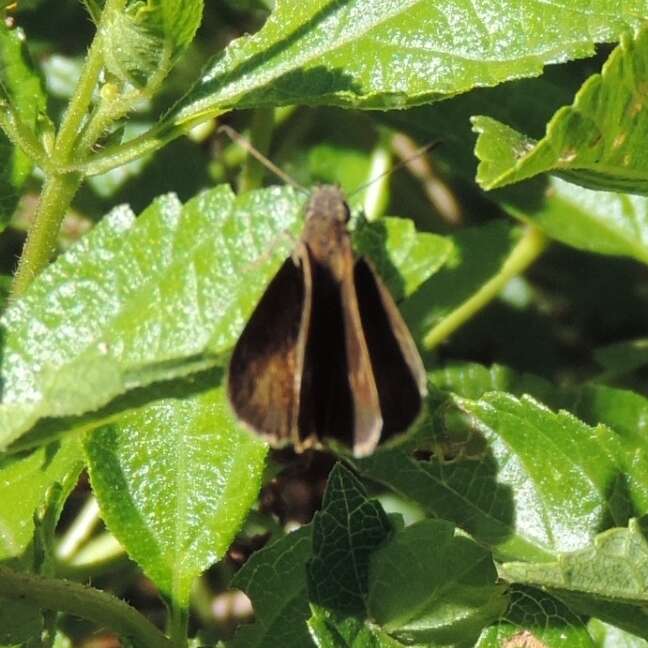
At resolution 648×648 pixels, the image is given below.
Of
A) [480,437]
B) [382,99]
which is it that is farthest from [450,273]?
[382,99]

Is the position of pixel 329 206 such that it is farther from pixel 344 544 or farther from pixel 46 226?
pixel 344 544

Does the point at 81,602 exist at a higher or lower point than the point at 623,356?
higher

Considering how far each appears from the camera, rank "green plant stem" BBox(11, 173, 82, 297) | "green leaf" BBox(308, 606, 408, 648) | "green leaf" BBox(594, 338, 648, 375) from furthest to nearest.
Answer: "green leaf" BBox(594, 338, 648, 375) < "green plant stem" BBox(11, 173, 82, 297) < "green leaf" BBox(308, 606, 408, 648)

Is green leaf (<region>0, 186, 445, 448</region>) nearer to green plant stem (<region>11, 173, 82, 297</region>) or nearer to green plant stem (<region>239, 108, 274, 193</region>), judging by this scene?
green plant stem (<region>11, 173, 82, 297</region>)

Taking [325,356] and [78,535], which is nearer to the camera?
[325,356]

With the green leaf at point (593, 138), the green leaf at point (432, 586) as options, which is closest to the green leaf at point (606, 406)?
the green leaf at point (432, 586)

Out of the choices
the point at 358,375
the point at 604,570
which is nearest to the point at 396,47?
the point at 358,375

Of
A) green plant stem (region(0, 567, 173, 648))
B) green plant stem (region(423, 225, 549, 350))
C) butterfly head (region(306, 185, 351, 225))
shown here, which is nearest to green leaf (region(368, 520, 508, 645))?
green plant stem (region(0, 567, 173, 648))
